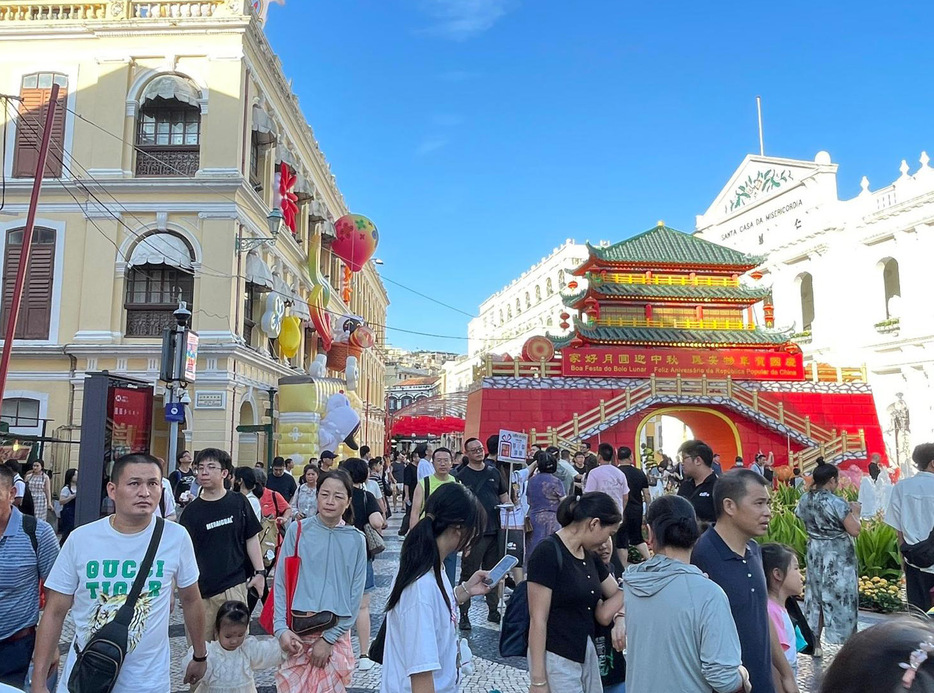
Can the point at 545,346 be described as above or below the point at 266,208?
below

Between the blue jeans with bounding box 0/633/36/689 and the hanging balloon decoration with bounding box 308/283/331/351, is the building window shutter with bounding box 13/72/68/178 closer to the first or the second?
the hanging balloon decoration with bounding box 308/283/331/351

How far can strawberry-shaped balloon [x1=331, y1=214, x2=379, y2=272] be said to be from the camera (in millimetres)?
27875

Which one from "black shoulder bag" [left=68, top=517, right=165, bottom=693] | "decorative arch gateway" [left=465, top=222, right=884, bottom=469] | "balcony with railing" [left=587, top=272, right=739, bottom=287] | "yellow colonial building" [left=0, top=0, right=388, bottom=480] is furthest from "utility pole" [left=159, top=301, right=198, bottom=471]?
"balcony with railing" [left=587, top=272, right=739, bottom=287]

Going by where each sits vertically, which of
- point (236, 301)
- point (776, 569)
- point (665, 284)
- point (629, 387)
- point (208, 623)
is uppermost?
point (665, 284)

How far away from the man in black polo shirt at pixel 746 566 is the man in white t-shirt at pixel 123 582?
2.41m

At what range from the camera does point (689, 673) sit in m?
2.70

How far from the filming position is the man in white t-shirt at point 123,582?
3.05 m

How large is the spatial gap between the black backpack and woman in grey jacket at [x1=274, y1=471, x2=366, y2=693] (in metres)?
0.86

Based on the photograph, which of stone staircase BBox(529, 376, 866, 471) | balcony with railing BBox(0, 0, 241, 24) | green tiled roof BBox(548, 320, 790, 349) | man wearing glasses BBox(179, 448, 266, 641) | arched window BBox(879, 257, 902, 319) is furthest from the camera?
arched window BBox(879, 257, 902, 319)

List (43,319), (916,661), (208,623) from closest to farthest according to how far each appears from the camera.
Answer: (916,661) < (208,623) < (43,319)

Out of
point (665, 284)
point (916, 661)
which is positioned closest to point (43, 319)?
point (665, 284)

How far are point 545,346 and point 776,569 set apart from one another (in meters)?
21.3

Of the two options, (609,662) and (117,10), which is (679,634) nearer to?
(609,662)

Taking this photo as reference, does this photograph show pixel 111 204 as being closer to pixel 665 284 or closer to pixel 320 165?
pixel 320 165
